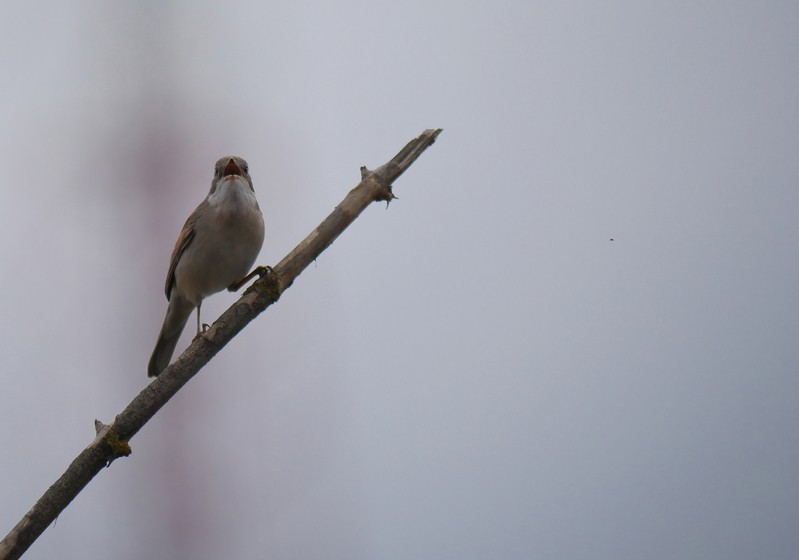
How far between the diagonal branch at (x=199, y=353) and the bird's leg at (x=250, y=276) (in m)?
0.12

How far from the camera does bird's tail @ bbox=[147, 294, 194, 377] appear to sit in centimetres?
499

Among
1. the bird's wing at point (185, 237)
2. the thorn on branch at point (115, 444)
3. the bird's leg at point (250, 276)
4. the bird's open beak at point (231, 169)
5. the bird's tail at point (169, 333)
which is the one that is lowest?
the thorn on branch at point (115, 444)

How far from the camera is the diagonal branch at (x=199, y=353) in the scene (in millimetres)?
3164

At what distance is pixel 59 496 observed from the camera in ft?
10.4

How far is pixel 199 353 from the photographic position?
339 centimetres

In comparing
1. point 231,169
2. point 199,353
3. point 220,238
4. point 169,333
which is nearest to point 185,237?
point 220,238

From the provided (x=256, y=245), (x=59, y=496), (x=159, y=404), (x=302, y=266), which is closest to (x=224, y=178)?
(x=256, y=245)

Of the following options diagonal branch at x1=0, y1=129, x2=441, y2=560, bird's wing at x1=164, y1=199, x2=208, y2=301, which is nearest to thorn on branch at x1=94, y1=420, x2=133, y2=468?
diagonal branch at x1=0, y1=129, x2=441, y2=560

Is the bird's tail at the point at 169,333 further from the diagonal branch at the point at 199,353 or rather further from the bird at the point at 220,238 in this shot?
the diagonal branch at the point at 199,353

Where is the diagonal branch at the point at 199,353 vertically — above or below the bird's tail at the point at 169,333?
below

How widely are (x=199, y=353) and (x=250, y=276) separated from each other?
885mm

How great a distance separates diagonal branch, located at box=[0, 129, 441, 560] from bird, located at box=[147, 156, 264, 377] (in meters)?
0.79

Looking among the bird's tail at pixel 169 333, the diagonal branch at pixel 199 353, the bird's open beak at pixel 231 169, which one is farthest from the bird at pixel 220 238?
the diagonal branch at pixel 199 353

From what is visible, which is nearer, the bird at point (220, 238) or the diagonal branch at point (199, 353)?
the diagonal branch at point (199, 353)
